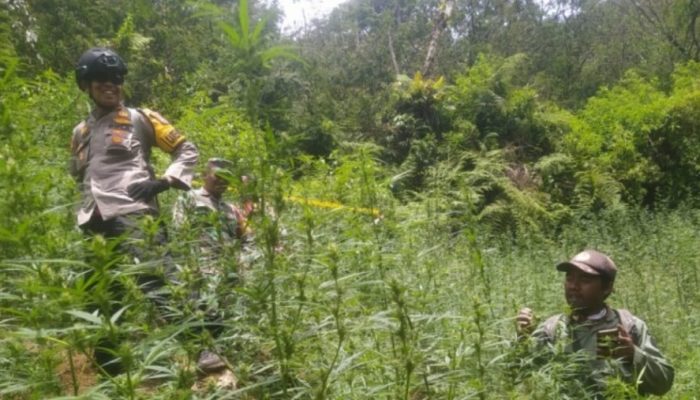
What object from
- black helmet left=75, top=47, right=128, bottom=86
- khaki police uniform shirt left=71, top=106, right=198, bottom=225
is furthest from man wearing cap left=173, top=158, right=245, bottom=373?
black helmet left=75, top=47, right=128, bottom=86

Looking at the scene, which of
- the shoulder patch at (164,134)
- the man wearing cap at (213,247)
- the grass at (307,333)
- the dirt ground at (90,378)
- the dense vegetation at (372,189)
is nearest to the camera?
the grass at (307,333)

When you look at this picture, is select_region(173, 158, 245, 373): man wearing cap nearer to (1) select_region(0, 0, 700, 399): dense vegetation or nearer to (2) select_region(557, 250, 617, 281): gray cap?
(1) select_region(0, 0, 700, 399): dense vegetation

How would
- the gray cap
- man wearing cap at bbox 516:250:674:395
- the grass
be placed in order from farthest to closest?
the gray cap → man wearing cap at bbox 516:250:674:395 → the grass

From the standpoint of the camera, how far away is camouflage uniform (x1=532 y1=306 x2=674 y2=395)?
2451mm

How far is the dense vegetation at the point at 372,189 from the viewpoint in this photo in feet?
5.28

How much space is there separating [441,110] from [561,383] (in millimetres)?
11722

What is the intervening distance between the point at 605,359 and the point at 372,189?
125cm

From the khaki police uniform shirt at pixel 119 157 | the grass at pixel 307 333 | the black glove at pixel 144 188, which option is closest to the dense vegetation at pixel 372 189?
the grass at pixel 307 333

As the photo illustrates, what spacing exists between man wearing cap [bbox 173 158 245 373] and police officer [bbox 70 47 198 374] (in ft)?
1.63

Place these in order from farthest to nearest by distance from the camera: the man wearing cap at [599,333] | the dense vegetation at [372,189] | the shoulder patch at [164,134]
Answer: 1. the shoulder patch at [164,134]
2. the man wearing cap at [599,333]
3. the dense vegetation at [372,189]

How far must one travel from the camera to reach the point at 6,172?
67.6 inches

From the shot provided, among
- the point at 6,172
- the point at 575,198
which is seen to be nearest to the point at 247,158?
the point at 6,172

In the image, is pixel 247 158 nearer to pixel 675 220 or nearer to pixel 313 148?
pixel 675 220

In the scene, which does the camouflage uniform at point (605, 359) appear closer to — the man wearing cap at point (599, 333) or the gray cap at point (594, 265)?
the man wearing cap at point (599, 333)
